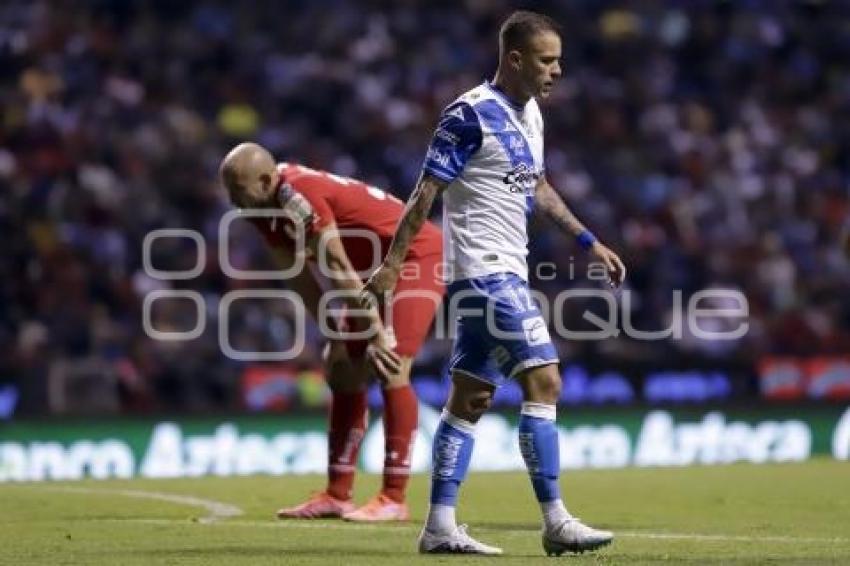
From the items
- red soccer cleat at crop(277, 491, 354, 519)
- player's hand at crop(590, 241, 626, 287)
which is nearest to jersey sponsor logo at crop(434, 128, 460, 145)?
player's hand at crop(590, 241, 626, 287)

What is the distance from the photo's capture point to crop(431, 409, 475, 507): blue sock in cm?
828

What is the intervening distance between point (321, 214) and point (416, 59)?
15.3 m

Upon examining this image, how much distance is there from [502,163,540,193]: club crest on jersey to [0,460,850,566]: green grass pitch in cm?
158

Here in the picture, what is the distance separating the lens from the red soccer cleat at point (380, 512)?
10.2 meters

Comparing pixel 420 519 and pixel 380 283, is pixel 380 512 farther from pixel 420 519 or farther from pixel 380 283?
pixel 380 283

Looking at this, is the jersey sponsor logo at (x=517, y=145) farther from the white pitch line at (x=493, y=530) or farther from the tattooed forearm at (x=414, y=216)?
the white pitch line at (x=493, y=530)

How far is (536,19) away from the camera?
828 centimetres

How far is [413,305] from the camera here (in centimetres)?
1057

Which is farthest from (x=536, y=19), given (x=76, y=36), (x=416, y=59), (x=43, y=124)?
(x=416, y=59)

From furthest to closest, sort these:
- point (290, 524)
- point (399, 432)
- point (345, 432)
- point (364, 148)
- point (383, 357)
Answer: point (364, 148)
point (345, 432)
point (399, 432)
point (290, 524)
point (383, 357)

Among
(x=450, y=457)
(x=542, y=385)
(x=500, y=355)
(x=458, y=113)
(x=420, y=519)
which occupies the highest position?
(x=458, y=113)

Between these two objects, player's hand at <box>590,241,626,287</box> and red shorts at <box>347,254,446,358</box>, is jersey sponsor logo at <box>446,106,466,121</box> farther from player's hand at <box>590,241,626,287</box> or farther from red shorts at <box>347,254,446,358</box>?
red shorts at <box>347,254,446,358</box>

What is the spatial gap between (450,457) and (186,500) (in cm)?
381

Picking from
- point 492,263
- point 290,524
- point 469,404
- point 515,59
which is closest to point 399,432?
point 290,524
